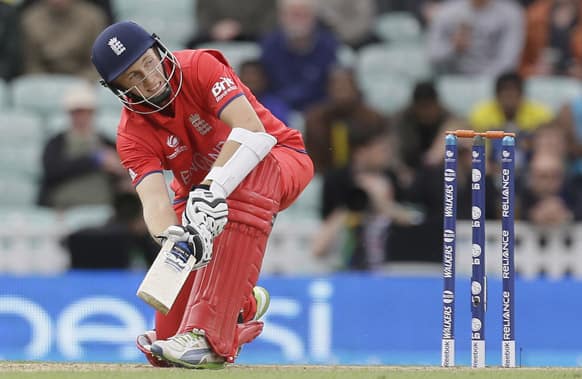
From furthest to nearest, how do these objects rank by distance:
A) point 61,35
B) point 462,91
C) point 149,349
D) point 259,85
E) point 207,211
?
point 462,91, point 61,35, point 259,85, point 149,349, point 207,211

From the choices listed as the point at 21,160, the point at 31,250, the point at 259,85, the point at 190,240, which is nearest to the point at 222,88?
the point at 190,240

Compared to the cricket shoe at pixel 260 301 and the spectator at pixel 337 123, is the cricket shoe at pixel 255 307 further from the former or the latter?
the spectator at pixel 337 123

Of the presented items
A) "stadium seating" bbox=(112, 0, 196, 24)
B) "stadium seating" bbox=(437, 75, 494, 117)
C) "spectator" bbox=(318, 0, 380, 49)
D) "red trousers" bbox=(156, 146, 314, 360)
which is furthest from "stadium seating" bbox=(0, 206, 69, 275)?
"red trousers" bbox=(156, 146, 314, 360)

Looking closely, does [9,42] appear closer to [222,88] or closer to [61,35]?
[61,35]

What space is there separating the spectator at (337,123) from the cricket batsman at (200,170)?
4.29 metres

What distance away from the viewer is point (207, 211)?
5.79 metres

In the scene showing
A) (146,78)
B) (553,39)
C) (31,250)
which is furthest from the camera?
(553,39)

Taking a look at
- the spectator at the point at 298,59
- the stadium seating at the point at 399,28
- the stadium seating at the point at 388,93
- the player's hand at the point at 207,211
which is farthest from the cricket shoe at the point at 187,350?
the stadium seating at the point at 399,28

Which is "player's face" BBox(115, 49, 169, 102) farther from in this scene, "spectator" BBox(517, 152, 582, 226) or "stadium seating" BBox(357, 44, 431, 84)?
"stadium seating" BBox(357, 44, 431, 84)

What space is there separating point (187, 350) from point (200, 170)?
0.84 metres

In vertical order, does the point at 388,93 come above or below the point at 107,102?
above

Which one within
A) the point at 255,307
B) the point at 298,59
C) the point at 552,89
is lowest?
the point at 255,307

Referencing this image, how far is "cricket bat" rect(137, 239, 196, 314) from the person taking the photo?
565 cm

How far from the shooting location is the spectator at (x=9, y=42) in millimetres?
11656
